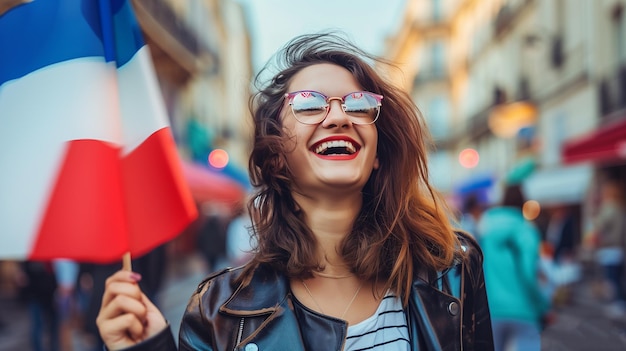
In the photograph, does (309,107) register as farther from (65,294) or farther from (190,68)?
(190,68)

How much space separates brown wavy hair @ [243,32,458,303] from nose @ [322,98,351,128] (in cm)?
15

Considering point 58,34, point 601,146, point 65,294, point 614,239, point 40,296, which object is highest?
point 58,34

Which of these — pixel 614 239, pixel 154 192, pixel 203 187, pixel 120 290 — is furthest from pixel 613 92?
pixel 120 290

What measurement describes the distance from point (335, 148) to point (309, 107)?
135 mm

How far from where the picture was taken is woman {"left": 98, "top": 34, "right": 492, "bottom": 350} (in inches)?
63.4

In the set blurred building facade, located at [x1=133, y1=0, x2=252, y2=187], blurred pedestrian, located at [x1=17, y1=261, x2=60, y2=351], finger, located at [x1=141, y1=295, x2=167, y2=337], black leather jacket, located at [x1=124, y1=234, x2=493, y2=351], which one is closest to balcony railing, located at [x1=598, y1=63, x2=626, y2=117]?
blurred building facade, located at [x1=133, y1=0, x2=252, y2=187]

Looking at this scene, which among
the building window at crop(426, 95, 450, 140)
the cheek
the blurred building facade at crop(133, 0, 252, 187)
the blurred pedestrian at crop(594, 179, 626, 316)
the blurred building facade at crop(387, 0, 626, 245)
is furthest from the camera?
the building window at crop(426, 95, 450, 140)

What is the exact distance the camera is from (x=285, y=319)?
162 centimetres

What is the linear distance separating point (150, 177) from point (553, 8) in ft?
58.6

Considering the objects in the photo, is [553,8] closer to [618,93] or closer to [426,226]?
[618,93]

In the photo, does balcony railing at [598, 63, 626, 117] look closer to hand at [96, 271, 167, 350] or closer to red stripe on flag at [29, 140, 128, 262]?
red stripe on flag at [29, 140, 128, 262]

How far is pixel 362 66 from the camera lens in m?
1.90

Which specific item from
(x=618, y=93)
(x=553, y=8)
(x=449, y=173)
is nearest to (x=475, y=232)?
(x=618, y=93)

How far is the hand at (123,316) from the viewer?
1.50 metres
